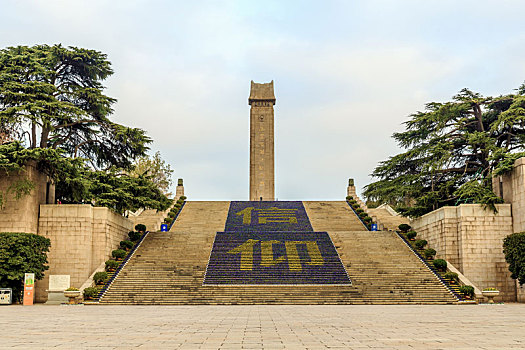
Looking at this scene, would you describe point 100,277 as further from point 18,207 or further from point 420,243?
point 420,243

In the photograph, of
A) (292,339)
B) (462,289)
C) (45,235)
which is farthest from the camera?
(45,235)

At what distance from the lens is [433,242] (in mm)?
32344

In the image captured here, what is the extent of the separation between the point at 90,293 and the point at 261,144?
42462 mm

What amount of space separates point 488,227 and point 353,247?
804cm

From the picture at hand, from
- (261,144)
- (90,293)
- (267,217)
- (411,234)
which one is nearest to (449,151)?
(411,234)

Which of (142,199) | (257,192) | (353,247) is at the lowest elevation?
(353,247)

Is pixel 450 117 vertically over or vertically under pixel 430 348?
over

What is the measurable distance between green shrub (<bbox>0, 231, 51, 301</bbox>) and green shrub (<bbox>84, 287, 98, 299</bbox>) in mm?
2824

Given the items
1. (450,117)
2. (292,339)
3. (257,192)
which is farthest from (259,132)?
(292,339)

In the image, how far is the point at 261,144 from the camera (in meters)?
66.1

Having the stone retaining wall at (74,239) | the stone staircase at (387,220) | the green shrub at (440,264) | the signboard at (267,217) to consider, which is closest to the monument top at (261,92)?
the signboard at (267,217)

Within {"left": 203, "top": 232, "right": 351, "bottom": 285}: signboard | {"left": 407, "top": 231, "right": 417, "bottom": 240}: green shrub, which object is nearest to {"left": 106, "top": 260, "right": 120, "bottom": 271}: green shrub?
{"left": 203, "top": 232, "right": 351, "bottom": 285}: signboard

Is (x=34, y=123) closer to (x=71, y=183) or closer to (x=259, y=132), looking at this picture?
(x=71, y=183)

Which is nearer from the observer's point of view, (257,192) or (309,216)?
(309,216)
